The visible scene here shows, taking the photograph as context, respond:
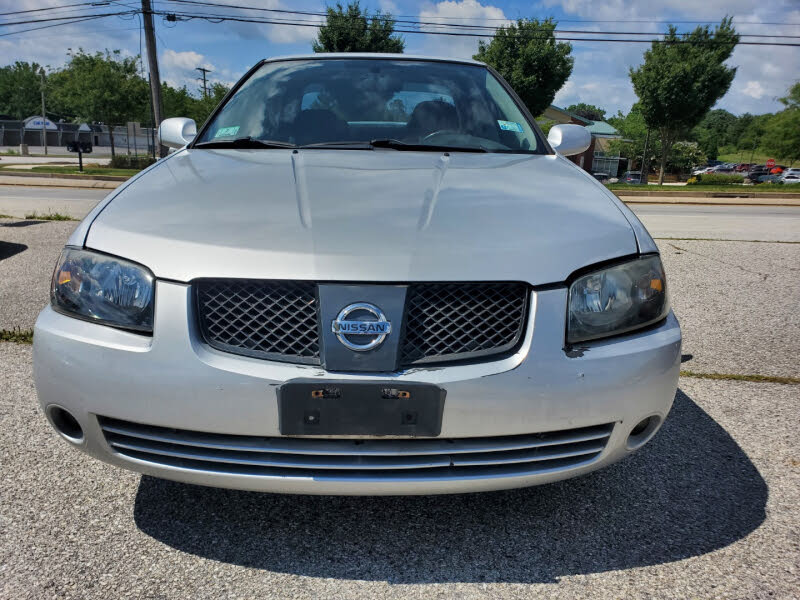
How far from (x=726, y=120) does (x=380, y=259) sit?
136 meters

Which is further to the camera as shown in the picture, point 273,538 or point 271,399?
point 273,538

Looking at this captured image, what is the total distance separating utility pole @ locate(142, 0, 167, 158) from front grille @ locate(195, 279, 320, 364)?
19320mm

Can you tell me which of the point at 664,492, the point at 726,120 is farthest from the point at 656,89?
the point at 726,120

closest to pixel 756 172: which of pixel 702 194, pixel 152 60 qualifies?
pixel 702 194

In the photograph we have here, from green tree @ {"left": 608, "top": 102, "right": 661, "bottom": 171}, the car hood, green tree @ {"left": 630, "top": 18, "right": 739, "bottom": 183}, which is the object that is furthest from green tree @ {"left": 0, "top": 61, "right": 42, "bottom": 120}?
the car hood

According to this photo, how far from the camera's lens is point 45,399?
1.63 meters

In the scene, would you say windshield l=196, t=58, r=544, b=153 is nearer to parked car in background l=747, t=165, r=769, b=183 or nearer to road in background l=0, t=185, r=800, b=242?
road in background l=0, t=185, r=800, b=242

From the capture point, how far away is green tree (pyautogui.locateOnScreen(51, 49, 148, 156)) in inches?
1109

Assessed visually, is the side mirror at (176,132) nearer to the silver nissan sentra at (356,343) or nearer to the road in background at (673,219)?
the silver nissan sentra at (356,343)

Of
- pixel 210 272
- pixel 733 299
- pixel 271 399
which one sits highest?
pixel 210 272

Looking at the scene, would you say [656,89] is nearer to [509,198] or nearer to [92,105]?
[92,105]

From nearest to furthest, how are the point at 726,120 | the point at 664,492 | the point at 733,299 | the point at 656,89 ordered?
the point at 664,492 → the point at 733,299 → the point at 656,89 → the point at 726,120

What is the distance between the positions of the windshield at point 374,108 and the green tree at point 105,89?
92.4 ft

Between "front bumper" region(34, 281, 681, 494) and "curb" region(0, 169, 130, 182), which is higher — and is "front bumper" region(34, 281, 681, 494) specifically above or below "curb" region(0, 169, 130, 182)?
above
